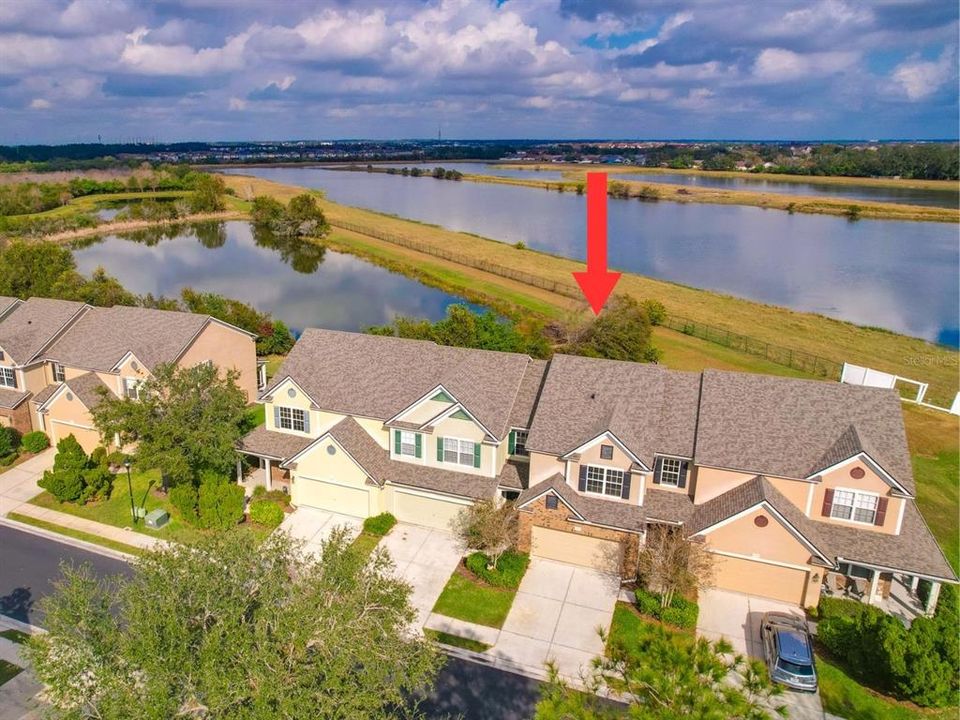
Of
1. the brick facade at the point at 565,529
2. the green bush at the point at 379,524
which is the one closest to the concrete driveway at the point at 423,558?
the green bush at the point at 379,524

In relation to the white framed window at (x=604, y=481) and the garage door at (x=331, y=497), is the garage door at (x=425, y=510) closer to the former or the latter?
the garage door at (x=331, y=497)

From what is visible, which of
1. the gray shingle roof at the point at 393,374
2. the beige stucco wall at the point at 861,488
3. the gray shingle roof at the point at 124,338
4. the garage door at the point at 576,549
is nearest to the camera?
the beige stucco wall at the point at 861,488

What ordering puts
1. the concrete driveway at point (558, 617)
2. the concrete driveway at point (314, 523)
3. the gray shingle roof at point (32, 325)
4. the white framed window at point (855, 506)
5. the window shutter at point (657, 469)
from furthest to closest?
the gray shingle roof at point (32, 325) < the concrete driveway at point (314, 523) < the window shutter at point (657, 469) < the white framed window at point (855, 506) < the concrete driveway at point (558, 617)

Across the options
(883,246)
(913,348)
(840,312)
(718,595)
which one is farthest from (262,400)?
(883,246)

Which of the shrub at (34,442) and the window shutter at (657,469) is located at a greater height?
the window shutter at (657,469)

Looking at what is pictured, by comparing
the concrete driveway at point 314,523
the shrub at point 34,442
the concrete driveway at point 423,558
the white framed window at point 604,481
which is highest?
the white framed window at point 604,481

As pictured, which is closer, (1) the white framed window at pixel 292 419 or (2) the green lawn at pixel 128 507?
(2) the green lawn at pixel 128 507

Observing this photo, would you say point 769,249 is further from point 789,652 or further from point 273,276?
point 789,652

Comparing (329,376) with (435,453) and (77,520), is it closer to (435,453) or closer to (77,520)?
(435,453)
